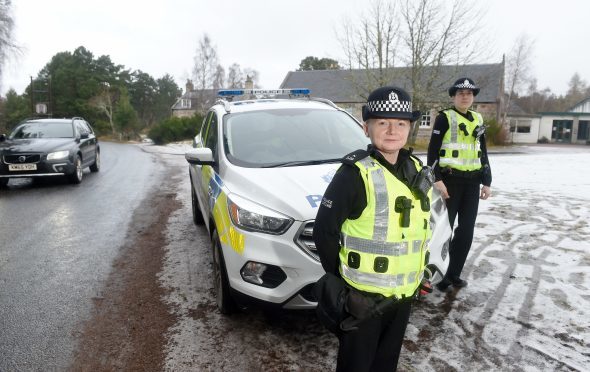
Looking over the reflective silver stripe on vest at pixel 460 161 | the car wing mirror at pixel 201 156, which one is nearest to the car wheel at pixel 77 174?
the car wing mirror at pixel 201 156

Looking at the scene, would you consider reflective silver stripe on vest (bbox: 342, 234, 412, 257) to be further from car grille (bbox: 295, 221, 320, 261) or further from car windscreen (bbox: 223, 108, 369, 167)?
car windscreen (bbox: 223, 108, 369, 167)

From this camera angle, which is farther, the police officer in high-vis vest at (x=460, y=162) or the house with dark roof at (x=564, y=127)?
the house with dark roof at (x=564, y=127)


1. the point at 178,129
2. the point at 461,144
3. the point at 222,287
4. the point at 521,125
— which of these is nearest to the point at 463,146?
the point at 461,144

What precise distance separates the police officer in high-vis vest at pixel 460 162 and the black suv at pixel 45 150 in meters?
8.81

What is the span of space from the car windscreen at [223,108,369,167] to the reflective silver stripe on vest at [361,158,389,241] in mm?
1954

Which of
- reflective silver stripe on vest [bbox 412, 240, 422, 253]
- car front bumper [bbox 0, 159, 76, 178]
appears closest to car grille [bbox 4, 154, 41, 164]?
car front bumper [bbox 0, 159, 76, 178]

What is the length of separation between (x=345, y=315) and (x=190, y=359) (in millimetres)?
1591

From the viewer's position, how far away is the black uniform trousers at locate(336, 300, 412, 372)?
191 cm

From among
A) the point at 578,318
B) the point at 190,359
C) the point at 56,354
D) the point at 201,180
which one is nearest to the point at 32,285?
the point at 56,354

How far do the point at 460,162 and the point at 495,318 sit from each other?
1398 millimetres

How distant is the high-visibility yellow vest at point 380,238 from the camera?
1815 millimetres

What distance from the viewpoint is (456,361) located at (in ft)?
9.37

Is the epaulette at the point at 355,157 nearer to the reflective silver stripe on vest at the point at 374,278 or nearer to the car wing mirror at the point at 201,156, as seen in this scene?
the reflective silver stripe on vest at the point at 374,278

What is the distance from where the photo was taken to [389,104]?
1873mm
